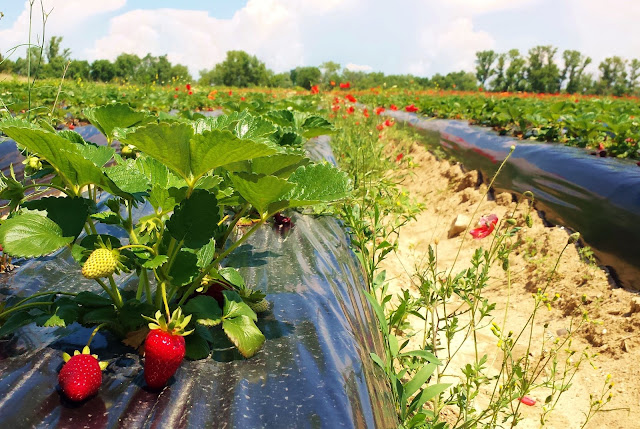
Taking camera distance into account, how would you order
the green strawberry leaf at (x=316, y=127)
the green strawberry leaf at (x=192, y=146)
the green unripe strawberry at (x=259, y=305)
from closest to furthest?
1. the green strawberry leaf at (x=192, y=146)
2. the green unripe strawberry at (x=259, y=305)
3. the green strawberry leaf at (x=316, y=127)

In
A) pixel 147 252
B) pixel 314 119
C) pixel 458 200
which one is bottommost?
pixel 458 200

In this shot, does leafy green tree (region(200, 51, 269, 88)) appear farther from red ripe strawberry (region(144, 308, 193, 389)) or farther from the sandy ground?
red ripe strawberry (region(144, 308, 193, 389))

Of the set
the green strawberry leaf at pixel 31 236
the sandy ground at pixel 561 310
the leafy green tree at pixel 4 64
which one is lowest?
the sandy ground at pixel 561 310

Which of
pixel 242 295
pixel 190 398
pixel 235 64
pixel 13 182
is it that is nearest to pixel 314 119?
pixel 242 295

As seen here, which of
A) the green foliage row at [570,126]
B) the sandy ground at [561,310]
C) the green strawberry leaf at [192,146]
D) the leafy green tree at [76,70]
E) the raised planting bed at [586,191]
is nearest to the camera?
the green strawberry leaf at [192,146]

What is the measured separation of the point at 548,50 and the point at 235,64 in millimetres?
40937

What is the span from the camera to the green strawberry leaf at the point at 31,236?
3.05ft

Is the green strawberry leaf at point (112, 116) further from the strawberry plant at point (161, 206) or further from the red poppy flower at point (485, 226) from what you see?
the red poppy flower at point (485, 226)

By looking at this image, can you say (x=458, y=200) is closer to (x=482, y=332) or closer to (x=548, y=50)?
(x=482, y=332)

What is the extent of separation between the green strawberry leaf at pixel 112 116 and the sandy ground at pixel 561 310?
106 cm

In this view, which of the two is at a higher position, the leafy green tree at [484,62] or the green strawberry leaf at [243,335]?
the leafy green tree at [484,62]

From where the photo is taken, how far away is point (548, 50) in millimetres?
59906

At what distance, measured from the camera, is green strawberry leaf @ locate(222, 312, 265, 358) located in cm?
109

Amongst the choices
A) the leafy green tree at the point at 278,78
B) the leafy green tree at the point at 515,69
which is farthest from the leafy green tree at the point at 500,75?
the leafy green tree at the point at 278,78
